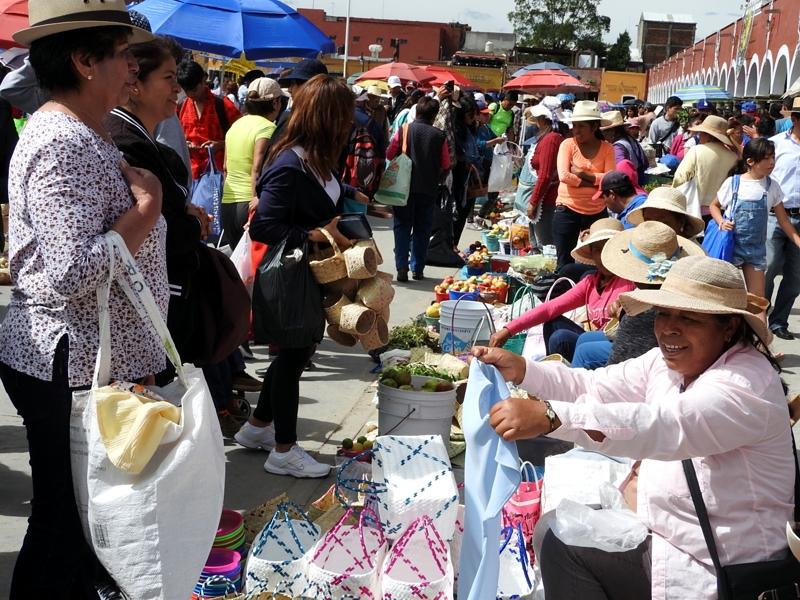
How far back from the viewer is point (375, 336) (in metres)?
4.73

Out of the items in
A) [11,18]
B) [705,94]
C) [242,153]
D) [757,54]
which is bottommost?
[242,153]

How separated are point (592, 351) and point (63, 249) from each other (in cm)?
320

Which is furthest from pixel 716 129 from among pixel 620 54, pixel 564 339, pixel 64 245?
pixel 620 54

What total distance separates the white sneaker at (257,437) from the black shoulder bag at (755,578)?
273cm

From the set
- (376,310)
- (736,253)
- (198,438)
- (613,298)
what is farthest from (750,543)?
(736,253)

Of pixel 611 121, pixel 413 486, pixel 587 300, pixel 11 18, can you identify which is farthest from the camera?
pixel 611 121

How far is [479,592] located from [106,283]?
4.56 ft

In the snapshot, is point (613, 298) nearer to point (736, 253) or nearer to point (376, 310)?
point (376, 310)

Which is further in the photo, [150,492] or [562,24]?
[562,24]

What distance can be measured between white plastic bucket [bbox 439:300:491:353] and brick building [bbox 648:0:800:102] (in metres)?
25.5

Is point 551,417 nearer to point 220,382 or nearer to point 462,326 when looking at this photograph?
point 220,382

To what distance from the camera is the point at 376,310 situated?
4.62 meters

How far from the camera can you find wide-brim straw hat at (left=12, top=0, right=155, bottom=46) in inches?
93.2

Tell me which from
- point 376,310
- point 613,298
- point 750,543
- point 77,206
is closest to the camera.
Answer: point 77,206
